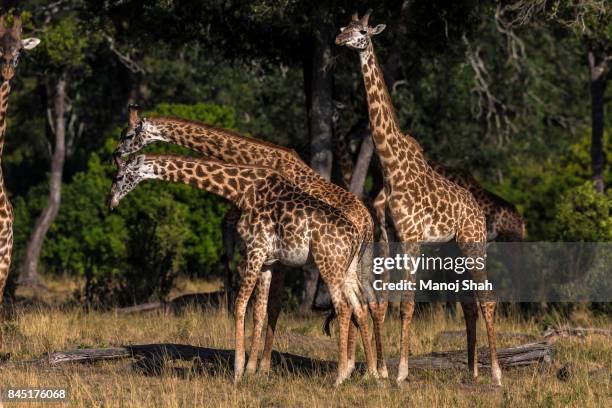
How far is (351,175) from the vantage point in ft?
63.4

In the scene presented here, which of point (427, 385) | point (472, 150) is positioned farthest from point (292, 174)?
point (472, 150)

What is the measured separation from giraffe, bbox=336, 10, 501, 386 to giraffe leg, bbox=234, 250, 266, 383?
1590 mm

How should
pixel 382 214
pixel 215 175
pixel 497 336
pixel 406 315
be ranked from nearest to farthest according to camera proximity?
pixel 406 315 < pixel 215 175 < pixel 382 214 < pixel 497 336

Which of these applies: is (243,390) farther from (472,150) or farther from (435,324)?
(472,150)

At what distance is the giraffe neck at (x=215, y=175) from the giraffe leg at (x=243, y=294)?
701mm

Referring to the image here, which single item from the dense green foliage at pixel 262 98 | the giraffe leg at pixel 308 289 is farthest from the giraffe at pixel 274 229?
the giraffe leg at pixel 308 289

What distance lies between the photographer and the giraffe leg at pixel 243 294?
42.0ft

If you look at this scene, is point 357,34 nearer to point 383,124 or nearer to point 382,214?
point 383,124

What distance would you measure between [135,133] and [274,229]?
2.82 meters

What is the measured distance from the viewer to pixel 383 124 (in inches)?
537

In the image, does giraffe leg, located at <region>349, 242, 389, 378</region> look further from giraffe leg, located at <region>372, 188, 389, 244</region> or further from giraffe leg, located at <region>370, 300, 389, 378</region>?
giraffe leg, located at <region>372, 188, 389, 244</region>

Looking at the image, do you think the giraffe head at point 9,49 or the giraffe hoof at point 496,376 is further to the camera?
the giraffe hoof at point 496,376

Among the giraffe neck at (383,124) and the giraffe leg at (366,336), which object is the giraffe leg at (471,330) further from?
the giraffe neck at (383,124)

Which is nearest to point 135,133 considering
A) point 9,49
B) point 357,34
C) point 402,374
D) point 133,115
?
point 133,115
